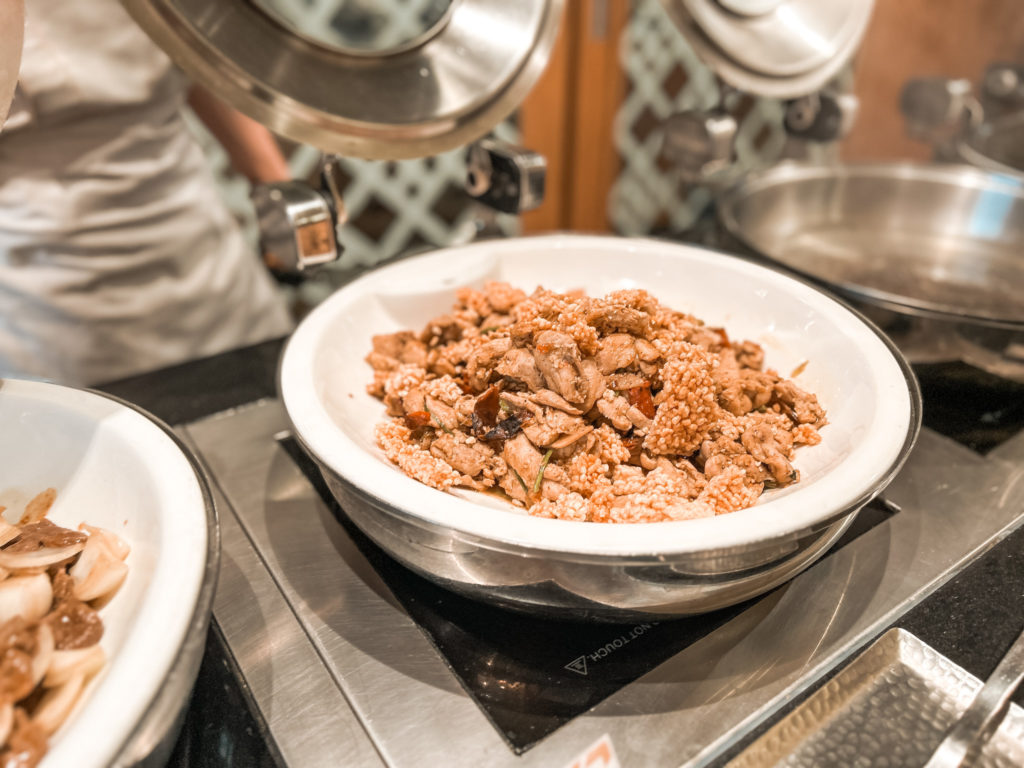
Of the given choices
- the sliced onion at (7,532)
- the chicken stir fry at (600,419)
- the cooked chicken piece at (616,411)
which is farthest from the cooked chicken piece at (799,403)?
the sliced onion at (7,532)

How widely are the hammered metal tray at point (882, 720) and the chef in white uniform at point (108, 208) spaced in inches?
55.8

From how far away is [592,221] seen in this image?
12.0 ft

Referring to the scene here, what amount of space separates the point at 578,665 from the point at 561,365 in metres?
0.31

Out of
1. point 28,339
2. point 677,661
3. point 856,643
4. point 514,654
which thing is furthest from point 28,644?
point 28,339

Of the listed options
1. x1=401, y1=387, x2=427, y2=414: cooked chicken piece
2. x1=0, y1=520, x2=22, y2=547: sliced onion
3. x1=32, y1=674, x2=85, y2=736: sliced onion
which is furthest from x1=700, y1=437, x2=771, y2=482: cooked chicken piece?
x1=0, y1=520, x2=22, y2=547: sliced onion

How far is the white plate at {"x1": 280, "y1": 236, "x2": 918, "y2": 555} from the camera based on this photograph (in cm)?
56

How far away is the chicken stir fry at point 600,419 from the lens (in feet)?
2.31

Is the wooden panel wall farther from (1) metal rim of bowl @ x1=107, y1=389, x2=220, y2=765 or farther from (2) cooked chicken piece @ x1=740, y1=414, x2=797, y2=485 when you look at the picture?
(1) metal rim of bowl @ x1=107, y1=389, x2=220, y2=765

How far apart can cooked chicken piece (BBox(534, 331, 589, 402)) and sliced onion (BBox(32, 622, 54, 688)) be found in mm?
510

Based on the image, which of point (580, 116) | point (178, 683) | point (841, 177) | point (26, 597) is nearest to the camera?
point (178, 683)

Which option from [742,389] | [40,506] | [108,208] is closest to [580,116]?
[108,208]

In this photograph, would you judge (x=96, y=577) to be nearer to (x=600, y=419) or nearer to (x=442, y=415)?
(x=442, y=415)

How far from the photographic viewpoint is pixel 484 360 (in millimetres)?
790

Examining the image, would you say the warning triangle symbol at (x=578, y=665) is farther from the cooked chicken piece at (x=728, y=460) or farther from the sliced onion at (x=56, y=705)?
the sliced onion at (x=56, y=705)
